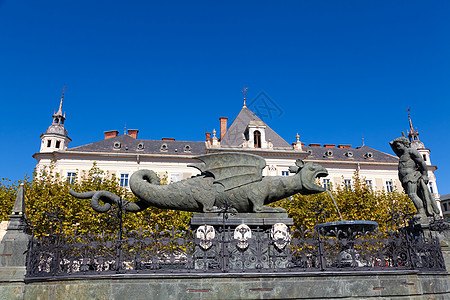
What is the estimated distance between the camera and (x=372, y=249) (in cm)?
755

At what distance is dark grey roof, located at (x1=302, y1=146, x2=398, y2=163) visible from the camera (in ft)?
136

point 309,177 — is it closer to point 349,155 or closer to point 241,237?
point 241,237

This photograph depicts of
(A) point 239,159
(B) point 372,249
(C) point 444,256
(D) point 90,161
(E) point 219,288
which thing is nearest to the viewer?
(E) point 219,288

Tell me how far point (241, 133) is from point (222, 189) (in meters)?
32.1

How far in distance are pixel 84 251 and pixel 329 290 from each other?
475 centimetres

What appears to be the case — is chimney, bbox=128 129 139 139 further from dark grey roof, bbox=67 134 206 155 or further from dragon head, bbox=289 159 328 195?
dragon head, bbox=289 159 328 195

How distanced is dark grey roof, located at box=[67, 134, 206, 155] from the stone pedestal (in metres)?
31.4

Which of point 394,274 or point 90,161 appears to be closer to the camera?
point 394,274

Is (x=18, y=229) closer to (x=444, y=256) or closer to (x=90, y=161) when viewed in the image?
(x=444, y=256)

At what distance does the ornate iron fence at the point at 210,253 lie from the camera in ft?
21.3

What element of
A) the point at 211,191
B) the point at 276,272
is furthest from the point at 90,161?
the point at 276,272

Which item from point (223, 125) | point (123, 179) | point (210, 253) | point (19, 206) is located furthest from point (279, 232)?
point (223, 125)

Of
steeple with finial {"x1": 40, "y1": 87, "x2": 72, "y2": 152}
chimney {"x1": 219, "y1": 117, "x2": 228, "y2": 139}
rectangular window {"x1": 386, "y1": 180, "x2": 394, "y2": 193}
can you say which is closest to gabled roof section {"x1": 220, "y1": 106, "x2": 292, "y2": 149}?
chimney {"x1": 219, "y1": 117, "x2": 228, "y2": 139}

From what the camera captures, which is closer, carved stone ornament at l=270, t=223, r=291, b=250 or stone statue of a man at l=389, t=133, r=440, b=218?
carved stone ornament at l=270, t=223, r=291, b=250
